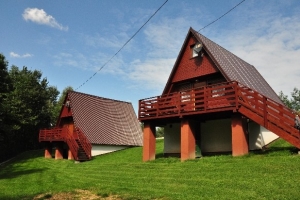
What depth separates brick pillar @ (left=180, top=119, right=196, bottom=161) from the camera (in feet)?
58.5

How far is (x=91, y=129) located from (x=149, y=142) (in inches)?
533

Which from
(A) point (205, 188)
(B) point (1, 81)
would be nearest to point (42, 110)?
(B) point (1, 81)

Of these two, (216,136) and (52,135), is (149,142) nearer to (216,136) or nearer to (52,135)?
(216,136)

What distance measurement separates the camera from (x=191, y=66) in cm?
2128

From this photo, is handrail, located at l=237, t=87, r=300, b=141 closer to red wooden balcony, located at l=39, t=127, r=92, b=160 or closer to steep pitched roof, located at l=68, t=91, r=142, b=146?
red wooden balcony, located at l=39, t=127, r=92, b=160

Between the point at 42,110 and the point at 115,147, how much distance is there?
22210mm

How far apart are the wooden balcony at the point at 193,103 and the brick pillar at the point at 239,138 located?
0.74 meters

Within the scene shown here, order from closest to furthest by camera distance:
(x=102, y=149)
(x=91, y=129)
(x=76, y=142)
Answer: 1. (x=76, y=142)
2. (x=102, y=149)
3. (x=91, y=129)

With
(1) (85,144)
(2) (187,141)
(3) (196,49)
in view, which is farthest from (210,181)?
(1) (85,144)

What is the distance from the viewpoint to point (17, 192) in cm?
1480

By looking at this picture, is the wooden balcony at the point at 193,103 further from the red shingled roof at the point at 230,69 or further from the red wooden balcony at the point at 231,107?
the red shingled roof at the point at 230,69

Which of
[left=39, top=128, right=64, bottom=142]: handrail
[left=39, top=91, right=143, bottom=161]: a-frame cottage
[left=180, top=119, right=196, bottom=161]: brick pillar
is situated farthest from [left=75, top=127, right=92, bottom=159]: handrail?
[left=180, top=119, right=196, bottom=161]: brick pillar

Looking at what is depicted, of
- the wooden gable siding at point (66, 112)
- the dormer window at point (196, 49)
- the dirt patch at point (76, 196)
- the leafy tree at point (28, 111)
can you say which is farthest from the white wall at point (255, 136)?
the leafy tree at point (28, 111)

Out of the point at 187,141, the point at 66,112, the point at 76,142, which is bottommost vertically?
the point at 76,142
